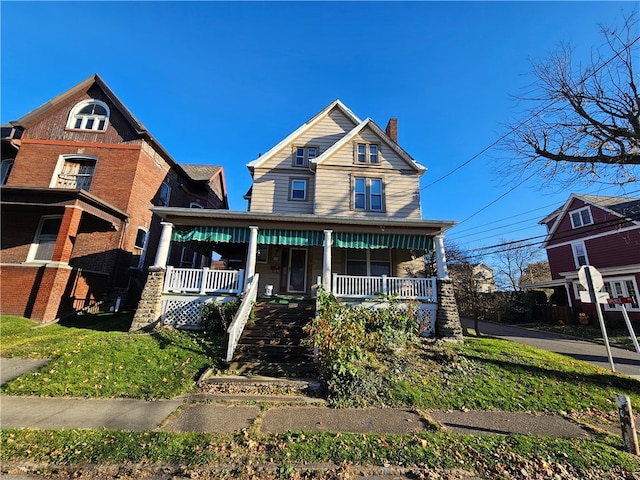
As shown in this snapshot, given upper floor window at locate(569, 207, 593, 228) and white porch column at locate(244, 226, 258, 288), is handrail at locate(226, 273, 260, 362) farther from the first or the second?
upper floor window at locate(569, 207, 593, 228)

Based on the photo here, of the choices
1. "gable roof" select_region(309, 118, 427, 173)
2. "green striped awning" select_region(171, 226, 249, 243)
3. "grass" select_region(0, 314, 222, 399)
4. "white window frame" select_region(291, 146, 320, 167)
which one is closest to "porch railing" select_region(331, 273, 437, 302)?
"green striped awning" select_region(171, 226, 249, 243)

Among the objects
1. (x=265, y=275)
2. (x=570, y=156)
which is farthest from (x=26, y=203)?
(x=570, y=156)

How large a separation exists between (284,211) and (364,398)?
1039 cm

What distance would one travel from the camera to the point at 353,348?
6.73m

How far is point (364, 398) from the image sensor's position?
6.05 metres

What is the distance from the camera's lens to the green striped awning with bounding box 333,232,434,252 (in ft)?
38.0

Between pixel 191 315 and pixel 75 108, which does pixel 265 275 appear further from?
pixel 75 108

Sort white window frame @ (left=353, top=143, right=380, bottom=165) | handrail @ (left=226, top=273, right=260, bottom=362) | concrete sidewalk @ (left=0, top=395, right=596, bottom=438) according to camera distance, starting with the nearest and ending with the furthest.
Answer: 1. concrete sidewalk @ (left=0, top=395, right=596, bottom=438)
2. handrail @ (left=226, top=273, right=260, bottom=362)
3. white window frame @ (left=353, top=143, right=380, bottom=165)

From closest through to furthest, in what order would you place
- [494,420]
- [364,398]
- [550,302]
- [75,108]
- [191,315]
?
[494,420] → [364,398] → [191,315] → [75,108] → [550,302]

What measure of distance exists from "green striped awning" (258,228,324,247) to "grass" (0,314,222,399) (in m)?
4.21

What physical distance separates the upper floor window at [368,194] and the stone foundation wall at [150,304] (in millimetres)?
9296

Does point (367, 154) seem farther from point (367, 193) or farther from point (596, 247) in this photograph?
point (596, 247)

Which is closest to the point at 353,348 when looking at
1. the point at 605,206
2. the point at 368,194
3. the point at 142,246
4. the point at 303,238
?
the point at 303,238

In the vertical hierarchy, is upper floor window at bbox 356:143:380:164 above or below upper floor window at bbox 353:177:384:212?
above
